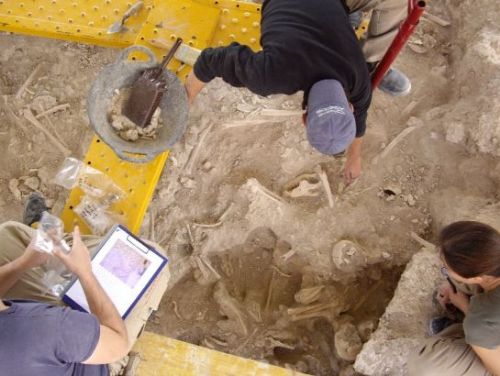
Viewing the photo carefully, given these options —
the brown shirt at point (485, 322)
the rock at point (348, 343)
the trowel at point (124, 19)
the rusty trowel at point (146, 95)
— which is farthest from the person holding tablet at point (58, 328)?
the brown shirt at point (485, 322)

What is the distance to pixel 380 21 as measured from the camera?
3.23 m

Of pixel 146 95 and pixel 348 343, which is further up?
pixel 146 95

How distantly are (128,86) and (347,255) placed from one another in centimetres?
183

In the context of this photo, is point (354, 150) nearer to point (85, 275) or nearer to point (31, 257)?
point (85, 275)

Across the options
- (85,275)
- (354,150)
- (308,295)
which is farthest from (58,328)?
(354,150)

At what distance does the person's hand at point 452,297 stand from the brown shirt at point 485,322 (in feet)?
0.71

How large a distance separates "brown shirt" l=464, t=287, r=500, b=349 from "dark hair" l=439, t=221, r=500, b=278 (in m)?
0.17

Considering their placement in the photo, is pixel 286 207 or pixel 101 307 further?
pixel 286 207

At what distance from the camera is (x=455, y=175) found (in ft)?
11.9

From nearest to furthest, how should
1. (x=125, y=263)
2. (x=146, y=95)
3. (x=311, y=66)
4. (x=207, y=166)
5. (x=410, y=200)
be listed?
(x=311, y=66) → (x=125, y=263) → (x=146, y=95) → (x=410, y=200) → (x=207, y=166)

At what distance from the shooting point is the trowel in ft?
10.9

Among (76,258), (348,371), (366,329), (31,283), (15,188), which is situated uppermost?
(76,258)

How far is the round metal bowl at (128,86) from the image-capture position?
2.90 meters

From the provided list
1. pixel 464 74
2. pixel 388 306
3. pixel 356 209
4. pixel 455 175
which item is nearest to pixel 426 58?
pixel 464 74
